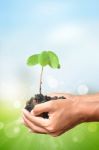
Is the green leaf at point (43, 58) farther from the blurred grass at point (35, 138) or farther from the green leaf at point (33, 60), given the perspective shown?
the blurred grass at point (35, 138)

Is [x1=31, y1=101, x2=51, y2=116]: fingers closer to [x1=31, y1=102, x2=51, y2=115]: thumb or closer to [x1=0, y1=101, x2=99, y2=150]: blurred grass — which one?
[x1=31, y1=102, x2=51, y2=115]: thumb

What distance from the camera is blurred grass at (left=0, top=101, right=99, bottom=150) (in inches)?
60.2

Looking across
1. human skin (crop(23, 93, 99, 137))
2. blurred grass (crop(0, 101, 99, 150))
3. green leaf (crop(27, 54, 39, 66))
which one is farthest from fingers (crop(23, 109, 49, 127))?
blurred grass (crop(0, 101, 99, 150))

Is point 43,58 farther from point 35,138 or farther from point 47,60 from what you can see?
point 35,138

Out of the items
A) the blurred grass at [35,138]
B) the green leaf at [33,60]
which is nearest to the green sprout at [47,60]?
the green leaf at [33,60]

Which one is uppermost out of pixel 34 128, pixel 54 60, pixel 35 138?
pixel 54 60

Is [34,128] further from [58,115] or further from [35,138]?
[35,138]

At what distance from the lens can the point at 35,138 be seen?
1.54 m

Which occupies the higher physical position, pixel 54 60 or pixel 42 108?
pixel 54 60

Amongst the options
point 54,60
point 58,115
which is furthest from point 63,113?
point 54,60

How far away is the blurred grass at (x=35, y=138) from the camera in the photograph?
60.2 inches

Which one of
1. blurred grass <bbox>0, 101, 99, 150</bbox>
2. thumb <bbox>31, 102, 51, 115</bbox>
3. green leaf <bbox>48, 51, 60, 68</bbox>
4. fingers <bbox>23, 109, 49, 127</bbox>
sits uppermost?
green leaf <bbox>48, 51, 60, 68</bbox>

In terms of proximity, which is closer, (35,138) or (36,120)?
(36,120)

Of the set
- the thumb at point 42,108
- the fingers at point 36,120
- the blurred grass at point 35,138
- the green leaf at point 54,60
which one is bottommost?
the blurred grass at point 35,138
